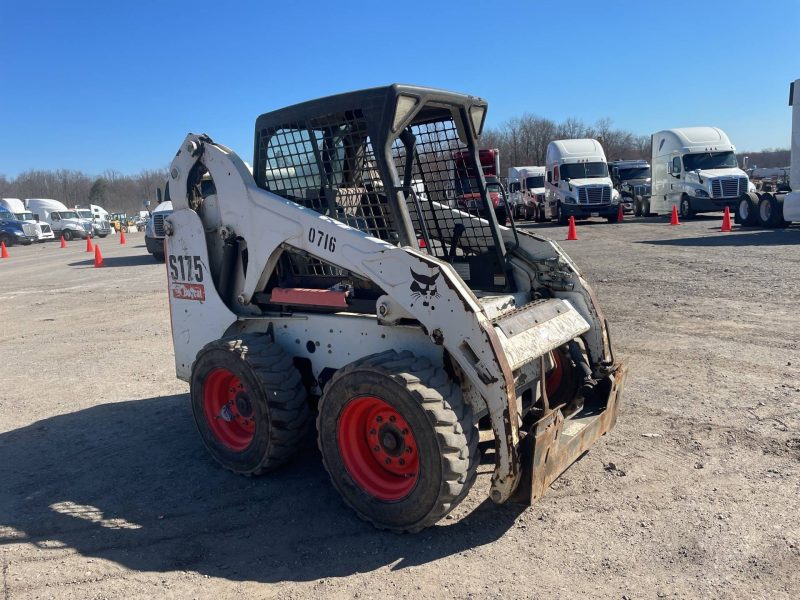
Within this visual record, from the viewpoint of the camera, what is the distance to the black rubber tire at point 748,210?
1942 centimetres

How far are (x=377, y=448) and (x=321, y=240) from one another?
1.28 m

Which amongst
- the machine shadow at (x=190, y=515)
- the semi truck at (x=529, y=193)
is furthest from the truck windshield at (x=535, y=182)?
the machine shadow at (x=190, y=515)

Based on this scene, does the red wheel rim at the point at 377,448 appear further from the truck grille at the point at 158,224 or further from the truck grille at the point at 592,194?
the truck grille at the point at 592,194

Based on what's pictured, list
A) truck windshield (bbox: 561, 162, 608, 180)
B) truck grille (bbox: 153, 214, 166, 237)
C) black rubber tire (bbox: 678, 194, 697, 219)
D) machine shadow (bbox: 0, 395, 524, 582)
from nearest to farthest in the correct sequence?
machine shadow (bbox: 0, 395, 524, 582) → truck grille (bbox: 153, 214, 166, 237) → black rubber tire (bbox: 678, 194, 697, 219) → truck windshield (bbox: 561, 162, 608, 180)

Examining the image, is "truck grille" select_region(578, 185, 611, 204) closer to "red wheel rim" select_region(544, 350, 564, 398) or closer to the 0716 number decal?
"red wheel rim" select_region(544, 350, 564, 398)

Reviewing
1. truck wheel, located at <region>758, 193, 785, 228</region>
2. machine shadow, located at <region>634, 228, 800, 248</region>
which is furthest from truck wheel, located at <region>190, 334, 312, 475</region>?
truck wheel, located at <region>758, 193, 785, 228</region>

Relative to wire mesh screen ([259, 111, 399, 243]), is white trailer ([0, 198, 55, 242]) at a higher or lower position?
higher

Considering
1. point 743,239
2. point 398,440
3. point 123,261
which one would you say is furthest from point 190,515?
point 123,261

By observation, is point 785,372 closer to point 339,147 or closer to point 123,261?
point 339,147

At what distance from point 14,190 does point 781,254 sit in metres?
115

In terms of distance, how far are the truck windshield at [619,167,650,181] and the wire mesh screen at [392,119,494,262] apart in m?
28.9

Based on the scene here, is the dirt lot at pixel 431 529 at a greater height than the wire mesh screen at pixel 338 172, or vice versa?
the wire mesh screen at pixel 338 172

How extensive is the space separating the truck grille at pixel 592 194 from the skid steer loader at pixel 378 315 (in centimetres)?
2162

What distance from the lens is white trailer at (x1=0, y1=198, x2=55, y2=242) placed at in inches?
1475
